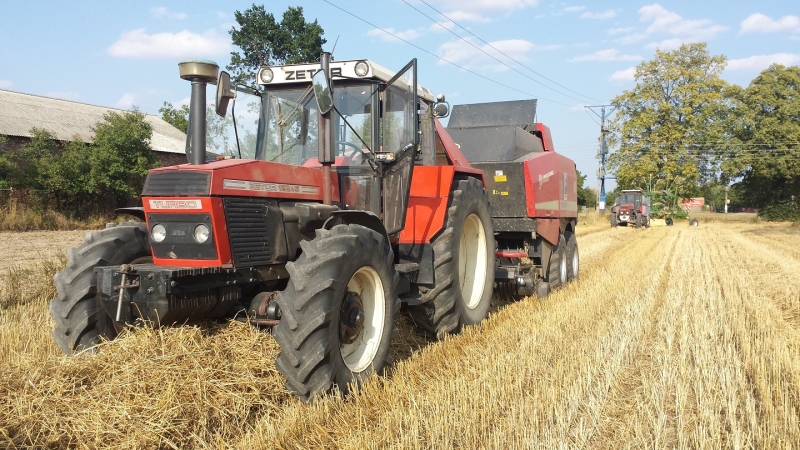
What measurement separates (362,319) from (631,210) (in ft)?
107

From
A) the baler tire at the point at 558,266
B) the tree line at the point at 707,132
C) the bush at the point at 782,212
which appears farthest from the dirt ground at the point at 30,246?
the bush at the point at 782,212

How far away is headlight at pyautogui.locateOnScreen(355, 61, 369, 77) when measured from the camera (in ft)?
16.3

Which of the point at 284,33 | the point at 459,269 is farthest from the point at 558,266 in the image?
the point at 284,33

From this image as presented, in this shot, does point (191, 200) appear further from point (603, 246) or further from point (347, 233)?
point (603, 246)

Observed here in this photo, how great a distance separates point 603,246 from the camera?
17391mm

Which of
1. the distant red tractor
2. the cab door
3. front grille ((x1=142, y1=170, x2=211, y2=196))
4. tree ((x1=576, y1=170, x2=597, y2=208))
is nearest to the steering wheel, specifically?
the cab door

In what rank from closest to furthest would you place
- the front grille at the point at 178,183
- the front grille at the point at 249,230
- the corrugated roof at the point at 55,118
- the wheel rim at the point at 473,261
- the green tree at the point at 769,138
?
the front grille at the point at 178,183 < the front grille at the point at 249,230 < the wheel rim at the point at 473,261 < the corrugated roof at the point at 55,118 < the green tree at the point at 769,138

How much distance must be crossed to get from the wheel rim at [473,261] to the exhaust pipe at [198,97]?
3.11 metres

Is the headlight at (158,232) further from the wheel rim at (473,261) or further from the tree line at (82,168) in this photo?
the tree line at (82,168)

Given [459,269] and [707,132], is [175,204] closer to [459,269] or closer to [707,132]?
[459,269]

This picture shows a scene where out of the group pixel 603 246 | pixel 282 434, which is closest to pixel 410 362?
pixel 282 434

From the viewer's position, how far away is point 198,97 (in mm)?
4152

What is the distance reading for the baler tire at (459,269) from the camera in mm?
5461

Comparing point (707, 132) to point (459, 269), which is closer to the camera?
point (459, 269)
